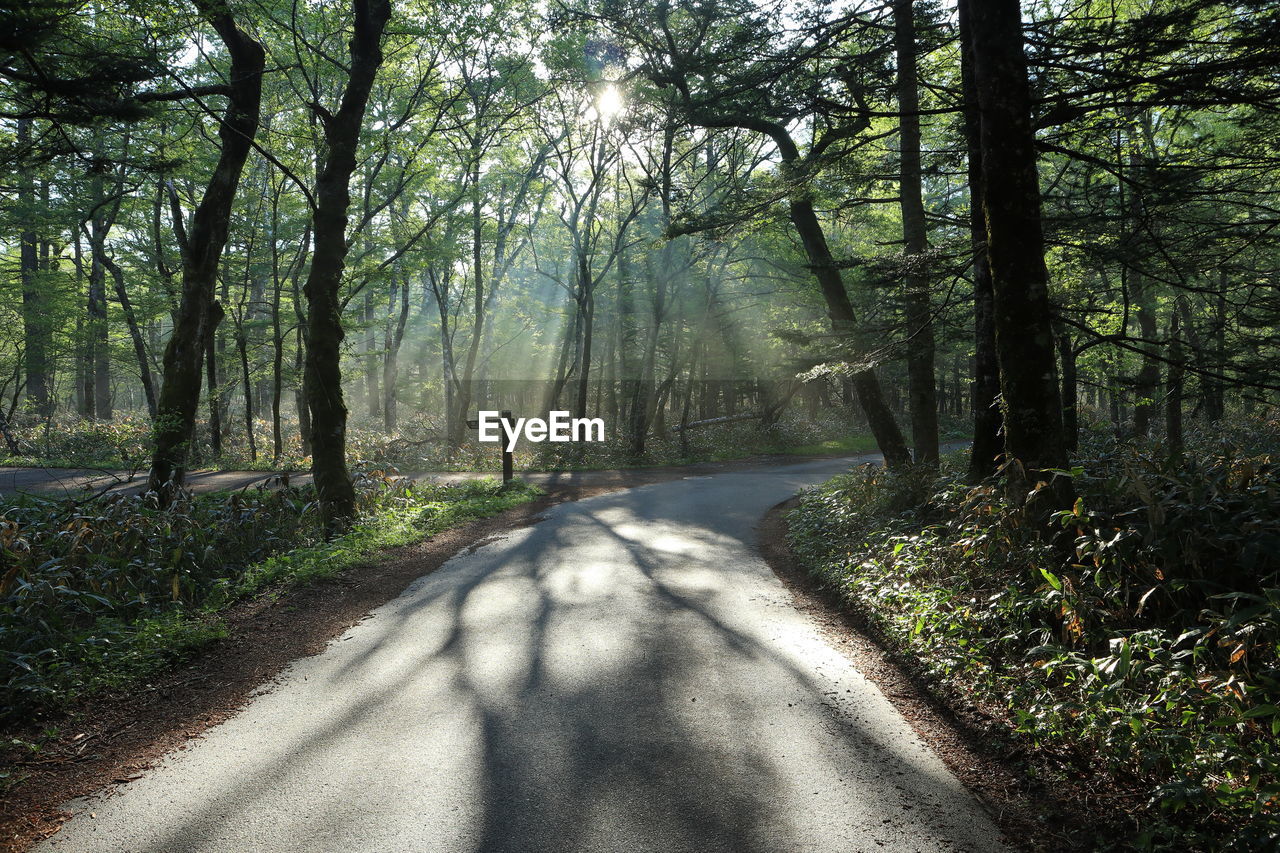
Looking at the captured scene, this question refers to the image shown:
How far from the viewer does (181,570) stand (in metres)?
7.48

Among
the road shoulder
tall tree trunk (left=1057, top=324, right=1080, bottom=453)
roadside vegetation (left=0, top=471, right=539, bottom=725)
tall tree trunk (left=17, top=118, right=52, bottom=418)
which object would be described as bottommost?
the road shoulder

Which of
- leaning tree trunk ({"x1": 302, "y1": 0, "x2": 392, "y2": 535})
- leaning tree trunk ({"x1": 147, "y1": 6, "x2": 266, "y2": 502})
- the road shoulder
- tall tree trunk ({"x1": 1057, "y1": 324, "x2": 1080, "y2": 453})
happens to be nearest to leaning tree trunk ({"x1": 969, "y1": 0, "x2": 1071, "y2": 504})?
the road shoulder

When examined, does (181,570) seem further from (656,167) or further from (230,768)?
(656,167)

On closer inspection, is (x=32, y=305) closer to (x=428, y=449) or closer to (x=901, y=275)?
(x=428, y=449)

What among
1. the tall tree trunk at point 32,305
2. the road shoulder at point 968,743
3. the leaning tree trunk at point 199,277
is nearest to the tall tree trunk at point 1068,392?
the road shoulder at point 968,743

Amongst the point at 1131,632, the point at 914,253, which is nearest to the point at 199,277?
the point at 914,253

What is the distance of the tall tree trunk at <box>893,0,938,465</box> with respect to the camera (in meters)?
8.84

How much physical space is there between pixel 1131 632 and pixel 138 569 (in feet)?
28.6

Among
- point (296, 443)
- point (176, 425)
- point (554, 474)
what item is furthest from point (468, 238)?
point (176, 425)

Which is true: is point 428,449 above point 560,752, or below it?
above

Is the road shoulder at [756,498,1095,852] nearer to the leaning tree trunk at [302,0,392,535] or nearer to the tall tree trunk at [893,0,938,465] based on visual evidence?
the tall tree trunk at [893,0,938,465]

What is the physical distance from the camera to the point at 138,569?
23.5 ft

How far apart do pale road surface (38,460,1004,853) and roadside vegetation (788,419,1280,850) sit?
0.67 m

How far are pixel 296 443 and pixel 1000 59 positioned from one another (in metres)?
27.9
